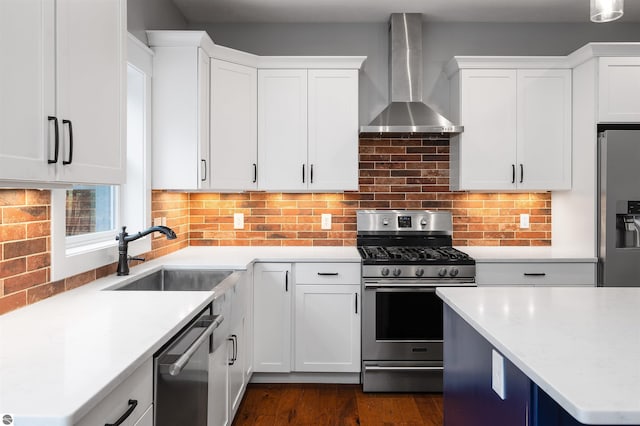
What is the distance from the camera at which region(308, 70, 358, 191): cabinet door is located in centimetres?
349

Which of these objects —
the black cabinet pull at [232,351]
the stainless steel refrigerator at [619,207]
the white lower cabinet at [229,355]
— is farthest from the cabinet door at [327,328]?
the stainless steel refrigerator at [619,207]

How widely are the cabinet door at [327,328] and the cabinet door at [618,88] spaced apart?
2.04 metres

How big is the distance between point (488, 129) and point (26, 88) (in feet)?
9.78

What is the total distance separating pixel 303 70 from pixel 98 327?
98.0 inches

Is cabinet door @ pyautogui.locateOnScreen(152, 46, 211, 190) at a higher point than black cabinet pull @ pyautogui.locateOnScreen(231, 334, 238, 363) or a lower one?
higher

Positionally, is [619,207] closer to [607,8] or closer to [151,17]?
[607,8]

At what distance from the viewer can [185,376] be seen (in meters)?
1.61

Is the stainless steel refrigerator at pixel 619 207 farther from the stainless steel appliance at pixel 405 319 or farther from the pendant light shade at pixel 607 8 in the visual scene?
the pendant light shade at pixel 607 8

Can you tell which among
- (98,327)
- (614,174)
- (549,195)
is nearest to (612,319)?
(98,327)

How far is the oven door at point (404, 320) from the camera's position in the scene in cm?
316

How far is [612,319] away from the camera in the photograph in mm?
1565

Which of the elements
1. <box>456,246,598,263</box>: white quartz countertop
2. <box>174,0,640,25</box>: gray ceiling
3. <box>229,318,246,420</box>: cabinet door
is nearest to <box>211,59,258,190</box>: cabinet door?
<box>174,0,640,25</box>: gray ceiling

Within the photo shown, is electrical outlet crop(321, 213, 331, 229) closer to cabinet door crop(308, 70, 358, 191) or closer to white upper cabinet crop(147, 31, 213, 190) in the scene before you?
cabinet door crop(308, 70, 358, 191)

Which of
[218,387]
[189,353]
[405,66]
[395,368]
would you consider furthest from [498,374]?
[405,66]
